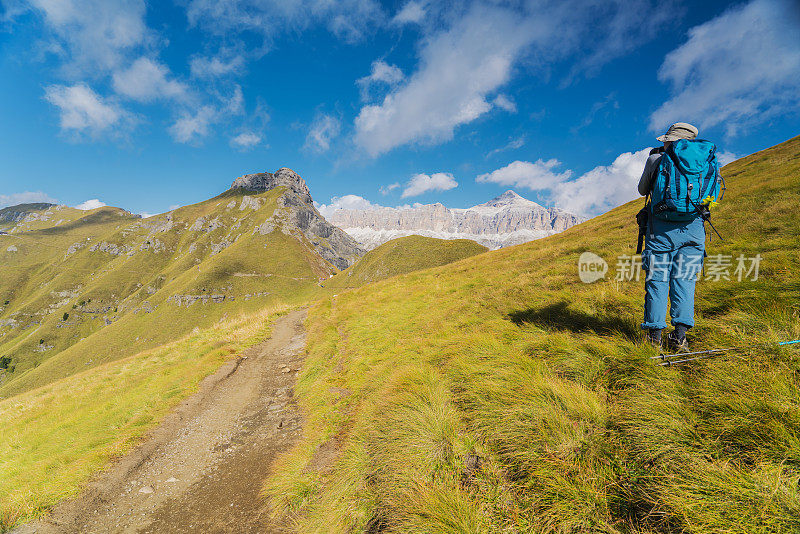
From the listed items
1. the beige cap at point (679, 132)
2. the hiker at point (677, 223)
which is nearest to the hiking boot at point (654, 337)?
the hiker at point (677, 223)

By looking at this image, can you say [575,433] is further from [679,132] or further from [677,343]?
[679,132]

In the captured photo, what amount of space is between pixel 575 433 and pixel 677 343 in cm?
287

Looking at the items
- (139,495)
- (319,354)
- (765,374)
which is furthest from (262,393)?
(765,374)

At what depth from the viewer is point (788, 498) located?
1.98 metres

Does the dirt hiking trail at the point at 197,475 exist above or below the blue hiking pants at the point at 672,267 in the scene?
below

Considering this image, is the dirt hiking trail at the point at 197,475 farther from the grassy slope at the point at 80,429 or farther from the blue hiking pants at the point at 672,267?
the blue hiking pants at the point at 672,267

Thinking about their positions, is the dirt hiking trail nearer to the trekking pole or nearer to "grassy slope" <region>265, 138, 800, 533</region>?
"grassy slope" <region>265, 138, 800, 533</region>

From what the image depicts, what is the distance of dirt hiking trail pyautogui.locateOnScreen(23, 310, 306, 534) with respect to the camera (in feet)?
15.8

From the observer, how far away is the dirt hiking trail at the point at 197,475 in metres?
4.83

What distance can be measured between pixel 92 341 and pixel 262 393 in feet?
731

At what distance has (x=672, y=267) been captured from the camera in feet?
16.7

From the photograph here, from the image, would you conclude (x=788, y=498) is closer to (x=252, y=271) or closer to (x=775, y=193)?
(x=775, y=193)

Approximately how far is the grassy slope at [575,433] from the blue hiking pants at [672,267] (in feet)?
1.60

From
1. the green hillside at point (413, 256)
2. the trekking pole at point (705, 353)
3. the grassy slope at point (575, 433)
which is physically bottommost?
the grassy slope at point (575, 433)
